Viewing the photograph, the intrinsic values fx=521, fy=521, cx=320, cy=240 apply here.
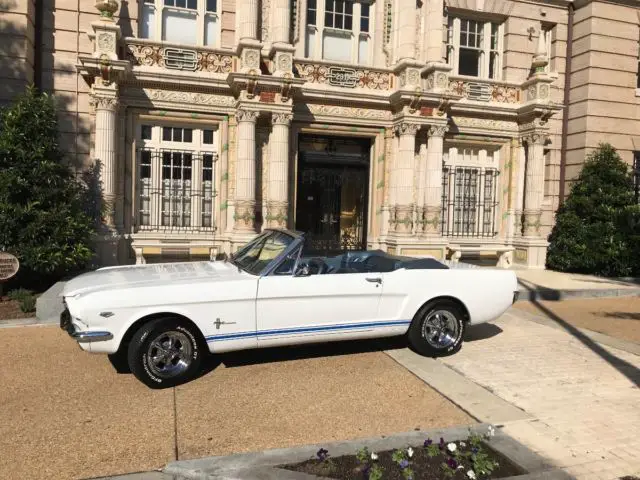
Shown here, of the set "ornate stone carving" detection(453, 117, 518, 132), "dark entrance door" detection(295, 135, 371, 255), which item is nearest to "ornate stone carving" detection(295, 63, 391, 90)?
"dark entrance door" detection(295, 135, 371, 255)

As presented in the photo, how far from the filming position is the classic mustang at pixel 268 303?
489 centimetres

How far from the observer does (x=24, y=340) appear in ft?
22.2

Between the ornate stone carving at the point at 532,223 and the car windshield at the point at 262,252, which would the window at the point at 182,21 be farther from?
the ornate stone carving at the point at 532,223

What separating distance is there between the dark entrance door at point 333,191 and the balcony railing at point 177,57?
268cm

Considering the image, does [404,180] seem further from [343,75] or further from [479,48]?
[479,48]

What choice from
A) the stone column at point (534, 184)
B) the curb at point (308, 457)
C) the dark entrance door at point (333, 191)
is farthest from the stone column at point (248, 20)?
the curb at point (308, 457)

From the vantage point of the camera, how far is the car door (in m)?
5.38

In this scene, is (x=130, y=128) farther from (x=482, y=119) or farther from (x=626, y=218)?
(x=626, y=218)

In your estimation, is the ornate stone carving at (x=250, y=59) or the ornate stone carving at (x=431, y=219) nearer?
the ornate stone carving at (x=250, y=59)

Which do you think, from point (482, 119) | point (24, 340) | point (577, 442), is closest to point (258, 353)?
point (24, 340)

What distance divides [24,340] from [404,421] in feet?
16.9

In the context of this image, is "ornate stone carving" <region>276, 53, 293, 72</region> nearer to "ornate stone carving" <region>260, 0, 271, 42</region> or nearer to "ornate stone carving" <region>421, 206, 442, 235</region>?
"ornate stone carving" <region>260, 0, 271, 42</region>

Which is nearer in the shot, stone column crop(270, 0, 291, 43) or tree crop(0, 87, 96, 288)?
tree crop(0, 87, 96, 288)

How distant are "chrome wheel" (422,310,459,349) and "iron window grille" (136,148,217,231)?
7.72 metres
